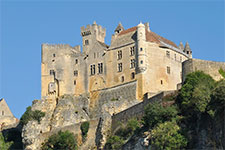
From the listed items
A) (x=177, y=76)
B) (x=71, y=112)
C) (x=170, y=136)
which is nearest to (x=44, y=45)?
(x=71, y=112)

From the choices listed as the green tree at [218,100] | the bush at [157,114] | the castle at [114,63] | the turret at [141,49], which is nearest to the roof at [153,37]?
the castle at [114,63]

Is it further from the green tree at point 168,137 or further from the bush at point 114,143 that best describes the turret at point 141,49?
the green tree at point 168,137

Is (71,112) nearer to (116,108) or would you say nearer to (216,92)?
(116,108)

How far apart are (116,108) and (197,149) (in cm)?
1904

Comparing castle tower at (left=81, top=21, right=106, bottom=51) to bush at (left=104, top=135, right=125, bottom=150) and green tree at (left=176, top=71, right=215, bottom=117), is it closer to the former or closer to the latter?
bush at (left=104, top=135, right=125, bottom=150)

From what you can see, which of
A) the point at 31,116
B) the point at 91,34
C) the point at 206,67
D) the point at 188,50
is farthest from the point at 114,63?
the point at 206,67

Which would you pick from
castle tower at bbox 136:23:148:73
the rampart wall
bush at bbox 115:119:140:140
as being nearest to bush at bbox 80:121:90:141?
the rampart wall

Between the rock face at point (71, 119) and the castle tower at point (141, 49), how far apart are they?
13.2 ft

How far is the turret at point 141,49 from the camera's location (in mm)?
65812

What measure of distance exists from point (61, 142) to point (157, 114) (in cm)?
1305

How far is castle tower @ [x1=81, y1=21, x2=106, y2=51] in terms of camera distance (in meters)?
72.8

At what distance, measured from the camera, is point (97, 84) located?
6969 cm

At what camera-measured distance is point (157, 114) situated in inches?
1866

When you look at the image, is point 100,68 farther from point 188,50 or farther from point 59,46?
point 188,50
